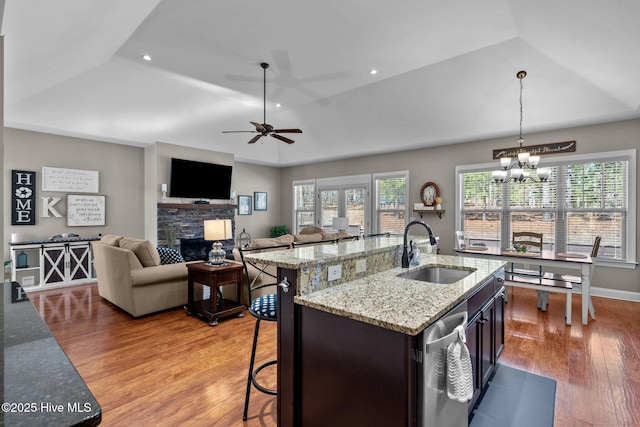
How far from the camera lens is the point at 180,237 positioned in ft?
22.6

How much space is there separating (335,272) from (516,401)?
1.74 meters

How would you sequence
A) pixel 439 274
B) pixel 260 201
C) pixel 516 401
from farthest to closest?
pixel 260 201, pixel 439 274, pixel 516 401

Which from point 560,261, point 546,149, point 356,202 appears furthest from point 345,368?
point 356,202

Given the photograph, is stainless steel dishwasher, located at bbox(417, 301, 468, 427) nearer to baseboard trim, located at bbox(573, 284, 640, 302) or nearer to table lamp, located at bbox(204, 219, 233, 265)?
table lamp, located at bbox(204, 219, 233, 265)

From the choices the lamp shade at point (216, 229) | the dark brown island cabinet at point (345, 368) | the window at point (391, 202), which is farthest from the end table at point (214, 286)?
the window at point (391, 202)

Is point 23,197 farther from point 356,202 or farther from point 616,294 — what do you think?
Result: point 616,294

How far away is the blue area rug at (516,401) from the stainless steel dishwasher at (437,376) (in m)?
0.85

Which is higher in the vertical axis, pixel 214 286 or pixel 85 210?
pixel 85 210

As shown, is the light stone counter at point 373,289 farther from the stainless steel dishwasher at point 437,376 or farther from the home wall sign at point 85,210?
the home wall sign at point 85,210

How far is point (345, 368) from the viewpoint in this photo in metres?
1.49

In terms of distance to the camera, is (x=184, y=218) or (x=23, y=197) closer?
(x=23, y=197)

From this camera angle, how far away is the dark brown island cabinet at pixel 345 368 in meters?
1.32

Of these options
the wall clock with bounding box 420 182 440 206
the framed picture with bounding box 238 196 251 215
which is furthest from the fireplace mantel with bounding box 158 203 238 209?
the wall clock with bounding box 420 182 440 206

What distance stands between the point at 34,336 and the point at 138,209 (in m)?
6.64
